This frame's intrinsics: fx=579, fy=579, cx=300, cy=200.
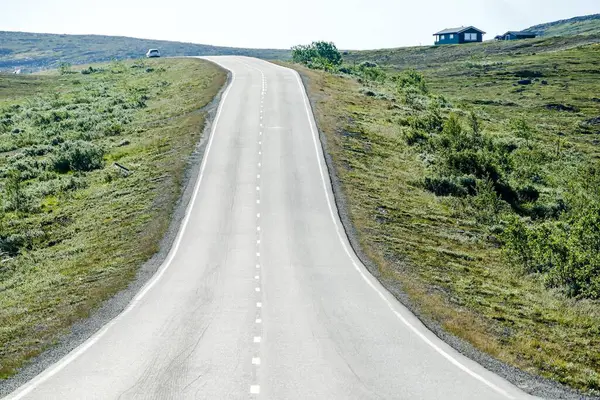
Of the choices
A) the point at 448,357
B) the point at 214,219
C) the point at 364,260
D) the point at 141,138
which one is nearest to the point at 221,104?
the point at 141,138

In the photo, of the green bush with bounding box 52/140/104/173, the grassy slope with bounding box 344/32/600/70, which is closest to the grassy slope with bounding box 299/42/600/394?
the green bush with bounding box 52/140/104/173

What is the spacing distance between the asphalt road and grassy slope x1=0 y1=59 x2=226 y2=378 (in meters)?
2.08

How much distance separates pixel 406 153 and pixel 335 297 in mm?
28395

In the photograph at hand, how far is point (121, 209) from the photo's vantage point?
109 ft

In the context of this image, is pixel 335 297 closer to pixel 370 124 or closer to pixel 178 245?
pixel 178 245

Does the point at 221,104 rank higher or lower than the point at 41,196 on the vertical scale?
higher

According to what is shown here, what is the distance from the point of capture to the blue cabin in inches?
6885

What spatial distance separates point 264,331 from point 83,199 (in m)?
23.6

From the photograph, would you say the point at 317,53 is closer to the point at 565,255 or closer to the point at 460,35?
the point at 460,35

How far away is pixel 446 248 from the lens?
28453 millimetres

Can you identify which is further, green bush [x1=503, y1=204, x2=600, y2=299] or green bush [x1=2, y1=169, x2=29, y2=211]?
green bush [x1=2, y1=169, x2=29, y2=211]

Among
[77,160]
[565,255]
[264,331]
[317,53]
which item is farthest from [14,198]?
[317,53]

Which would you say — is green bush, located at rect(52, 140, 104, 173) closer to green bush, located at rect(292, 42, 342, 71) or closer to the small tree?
the small tree

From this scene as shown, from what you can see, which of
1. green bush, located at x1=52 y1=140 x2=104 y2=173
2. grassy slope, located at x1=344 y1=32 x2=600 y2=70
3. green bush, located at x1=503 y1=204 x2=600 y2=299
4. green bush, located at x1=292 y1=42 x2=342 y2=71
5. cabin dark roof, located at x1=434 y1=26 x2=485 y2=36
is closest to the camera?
green bush, located at x1=503 y1=204 x2=600 y2=299
